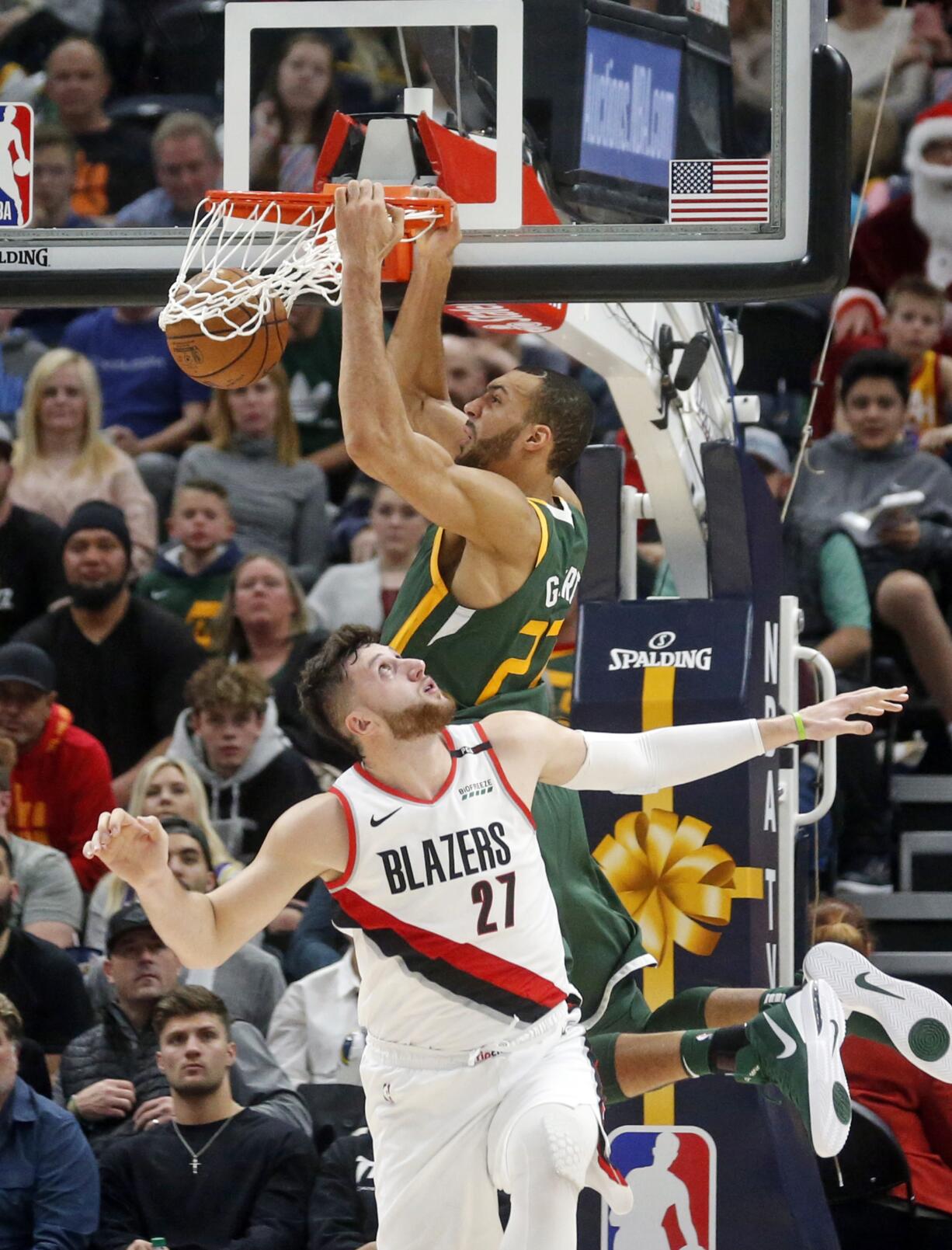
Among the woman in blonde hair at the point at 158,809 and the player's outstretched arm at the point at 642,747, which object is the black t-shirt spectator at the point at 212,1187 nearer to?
the woman in blonde hair at the point at 158,809

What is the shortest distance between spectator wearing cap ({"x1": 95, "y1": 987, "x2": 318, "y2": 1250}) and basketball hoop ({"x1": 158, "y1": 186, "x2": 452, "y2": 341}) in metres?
2.77

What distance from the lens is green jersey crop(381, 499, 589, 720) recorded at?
5.70 metres

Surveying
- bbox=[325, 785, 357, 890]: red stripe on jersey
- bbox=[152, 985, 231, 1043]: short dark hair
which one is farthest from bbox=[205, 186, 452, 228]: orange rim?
bbox=[152, 985, 231, 1043]: short dark hair

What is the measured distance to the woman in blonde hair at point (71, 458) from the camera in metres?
→ 10.2

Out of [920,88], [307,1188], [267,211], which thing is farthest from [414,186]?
[920,88]

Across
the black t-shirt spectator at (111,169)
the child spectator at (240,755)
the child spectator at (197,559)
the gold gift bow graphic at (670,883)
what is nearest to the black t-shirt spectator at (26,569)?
the child spectator at (197,559)

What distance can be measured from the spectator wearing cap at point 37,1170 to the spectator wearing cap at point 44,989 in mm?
790

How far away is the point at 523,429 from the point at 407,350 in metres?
0.51

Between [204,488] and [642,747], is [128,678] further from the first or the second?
[642,747]

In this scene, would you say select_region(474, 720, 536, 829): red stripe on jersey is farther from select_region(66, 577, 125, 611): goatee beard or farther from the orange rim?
select_region(66, 577, 125, 611): goatee beard

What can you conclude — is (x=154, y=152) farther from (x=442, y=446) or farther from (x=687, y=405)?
(x=687, y=405)

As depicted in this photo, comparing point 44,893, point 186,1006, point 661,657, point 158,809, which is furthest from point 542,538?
point 44,893

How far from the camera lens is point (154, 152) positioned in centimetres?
628

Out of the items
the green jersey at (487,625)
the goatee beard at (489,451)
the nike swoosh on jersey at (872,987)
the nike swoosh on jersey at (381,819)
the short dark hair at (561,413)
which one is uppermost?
the short dark hair at (561,413)
